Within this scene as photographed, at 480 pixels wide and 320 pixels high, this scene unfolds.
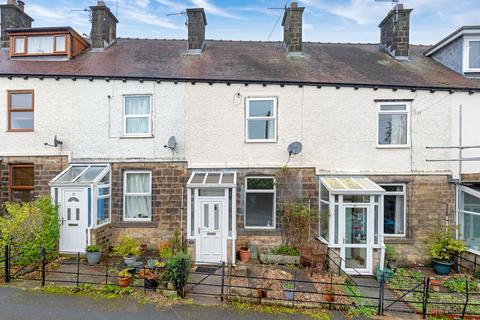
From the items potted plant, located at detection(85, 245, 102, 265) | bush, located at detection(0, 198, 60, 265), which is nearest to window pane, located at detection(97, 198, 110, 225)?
potted plant, located at detection(85, 245, 102, 265)

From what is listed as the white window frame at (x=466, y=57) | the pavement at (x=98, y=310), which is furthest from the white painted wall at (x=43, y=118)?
the white window frame at (x=466, y=57)

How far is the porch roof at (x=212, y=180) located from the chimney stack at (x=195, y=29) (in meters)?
6.10

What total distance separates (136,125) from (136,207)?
10.4 feet

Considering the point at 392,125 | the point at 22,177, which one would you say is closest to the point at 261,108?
the point at 392,125

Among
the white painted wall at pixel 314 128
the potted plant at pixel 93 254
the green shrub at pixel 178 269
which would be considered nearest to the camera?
the green shrub at pixel 178 269

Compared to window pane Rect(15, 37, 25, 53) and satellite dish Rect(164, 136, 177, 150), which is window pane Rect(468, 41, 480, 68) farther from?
window pane Rect(15, 37, 25, 53)

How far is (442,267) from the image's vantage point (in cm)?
905

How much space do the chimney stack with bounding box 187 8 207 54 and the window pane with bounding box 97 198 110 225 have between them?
7428 millimetres

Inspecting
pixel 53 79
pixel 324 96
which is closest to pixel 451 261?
pixel 324 96

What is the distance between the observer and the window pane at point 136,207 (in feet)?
34.2

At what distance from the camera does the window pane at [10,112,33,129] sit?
10.4 metres

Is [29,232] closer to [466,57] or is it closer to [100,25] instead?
[100,25]

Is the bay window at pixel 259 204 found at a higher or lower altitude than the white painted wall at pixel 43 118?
lower

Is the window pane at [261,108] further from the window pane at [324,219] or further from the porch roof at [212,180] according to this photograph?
the window pane at [324,219]
